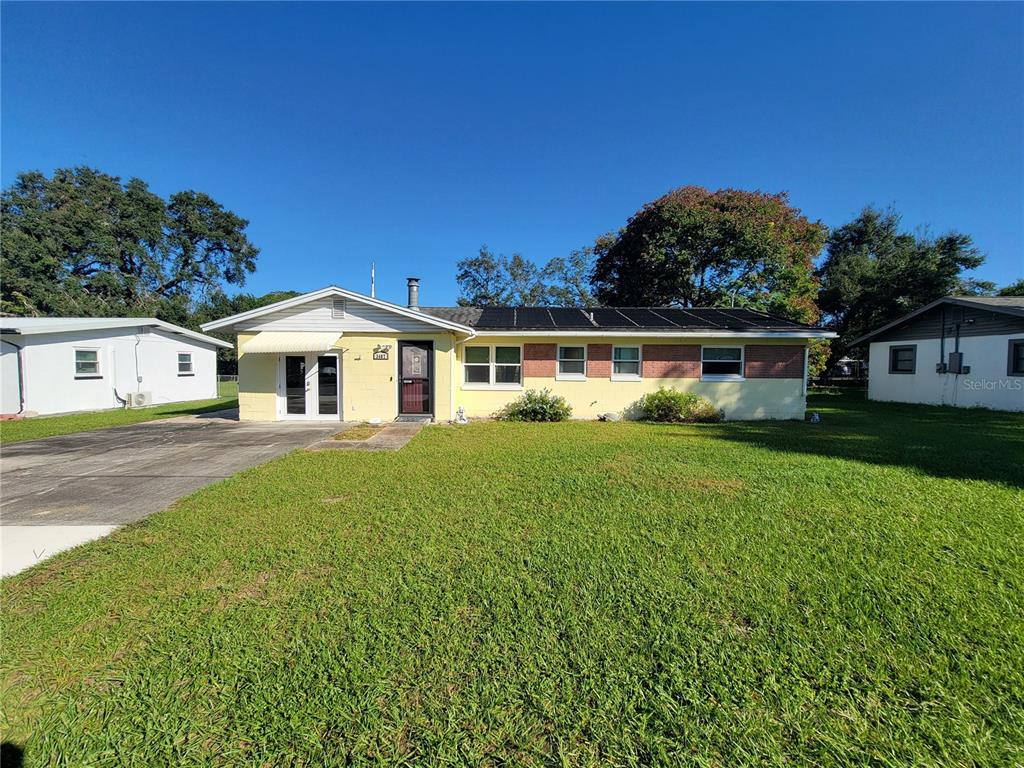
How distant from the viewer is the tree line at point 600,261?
23.4m

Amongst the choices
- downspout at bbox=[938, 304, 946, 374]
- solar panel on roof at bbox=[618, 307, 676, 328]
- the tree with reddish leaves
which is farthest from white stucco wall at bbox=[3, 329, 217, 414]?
downspout at bbox=[938, 304, 946, 374]

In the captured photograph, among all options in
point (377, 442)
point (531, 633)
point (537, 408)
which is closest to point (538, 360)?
point (537, 408)

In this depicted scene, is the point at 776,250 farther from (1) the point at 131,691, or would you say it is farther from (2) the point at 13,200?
(2) the point at 13,200

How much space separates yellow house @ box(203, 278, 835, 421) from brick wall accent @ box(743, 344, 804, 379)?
32 millimetres

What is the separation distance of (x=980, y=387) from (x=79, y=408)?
3379 centimetres

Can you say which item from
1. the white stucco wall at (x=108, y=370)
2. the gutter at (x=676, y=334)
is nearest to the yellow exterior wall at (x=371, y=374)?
the gutter at (x=676, y=334)

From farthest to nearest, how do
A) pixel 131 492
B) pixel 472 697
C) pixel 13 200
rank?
pixel 13 200, pixel 131 492, pixel 472 697

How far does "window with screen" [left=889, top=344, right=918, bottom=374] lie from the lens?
1819 centimetres

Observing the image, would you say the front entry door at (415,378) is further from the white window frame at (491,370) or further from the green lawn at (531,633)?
the green lawn at (531,633)

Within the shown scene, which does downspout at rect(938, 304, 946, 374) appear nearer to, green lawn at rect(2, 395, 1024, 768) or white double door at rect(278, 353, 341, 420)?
green lawn at rect(2, 395, 1024, 768)

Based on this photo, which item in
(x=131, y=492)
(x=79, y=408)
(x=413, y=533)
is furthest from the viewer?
(x=79, y=408)

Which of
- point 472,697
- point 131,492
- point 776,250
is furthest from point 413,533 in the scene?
point 776,250

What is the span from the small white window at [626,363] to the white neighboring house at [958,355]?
13.0m

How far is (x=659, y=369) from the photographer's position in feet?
43.9
